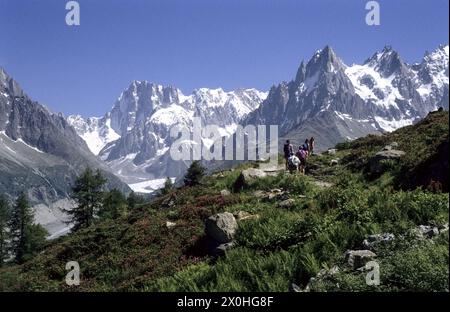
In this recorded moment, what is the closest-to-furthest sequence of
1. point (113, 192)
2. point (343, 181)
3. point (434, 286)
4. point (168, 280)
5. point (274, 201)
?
point (434, 286) → point (168, 280) → point (274, 201) → point (343, 181) → point (113, 192)

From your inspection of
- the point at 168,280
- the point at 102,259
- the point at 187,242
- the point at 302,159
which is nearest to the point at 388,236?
the point at 168,280

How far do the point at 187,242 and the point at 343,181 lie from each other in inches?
311

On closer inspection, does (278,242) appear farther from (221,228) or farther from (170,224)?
(170,224)

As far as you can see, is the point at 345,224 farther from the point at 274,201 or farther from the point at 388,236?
the point at 274,201

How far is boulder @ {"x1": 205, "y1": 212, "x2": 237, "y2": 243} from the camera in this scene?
57.4 ft

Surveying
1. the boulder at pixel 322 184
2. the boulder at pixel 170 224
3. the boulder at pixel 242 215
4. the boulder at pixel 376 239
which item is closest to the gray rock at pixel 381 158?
the boulder at pixel 322 184

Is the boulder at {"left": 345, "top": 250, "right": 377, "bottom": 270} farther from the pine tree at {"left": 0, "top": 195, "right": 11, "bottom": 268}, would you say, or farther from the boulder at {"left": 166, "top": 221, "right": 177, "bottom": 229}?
the pine tree at {"left": 0, "top": 195, "right": 11, "bottom": 268}

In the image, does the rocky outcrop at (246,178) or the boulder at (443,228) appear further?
the rocky outcrop at (246,178)

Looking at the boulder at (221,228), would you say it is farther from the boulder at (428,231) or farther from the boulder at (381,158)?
the boulder at (381,158)

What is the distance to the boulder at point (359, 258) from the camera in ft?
40.3

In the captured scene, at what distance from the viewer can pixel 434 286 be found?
10.5m

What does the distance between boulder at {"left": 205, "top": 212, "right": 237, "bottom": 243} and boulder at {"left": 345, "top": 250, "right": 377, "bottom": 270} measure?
541cm

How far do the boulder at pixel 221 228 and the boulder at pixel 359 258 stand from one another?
541cm

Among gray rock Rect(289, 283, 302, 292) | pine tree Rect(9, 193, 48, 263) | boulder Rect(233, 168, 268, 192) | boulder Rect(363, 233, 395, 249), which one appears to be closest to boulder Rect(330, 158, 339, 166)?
boulder Rect(233, 168, 268, 192)
